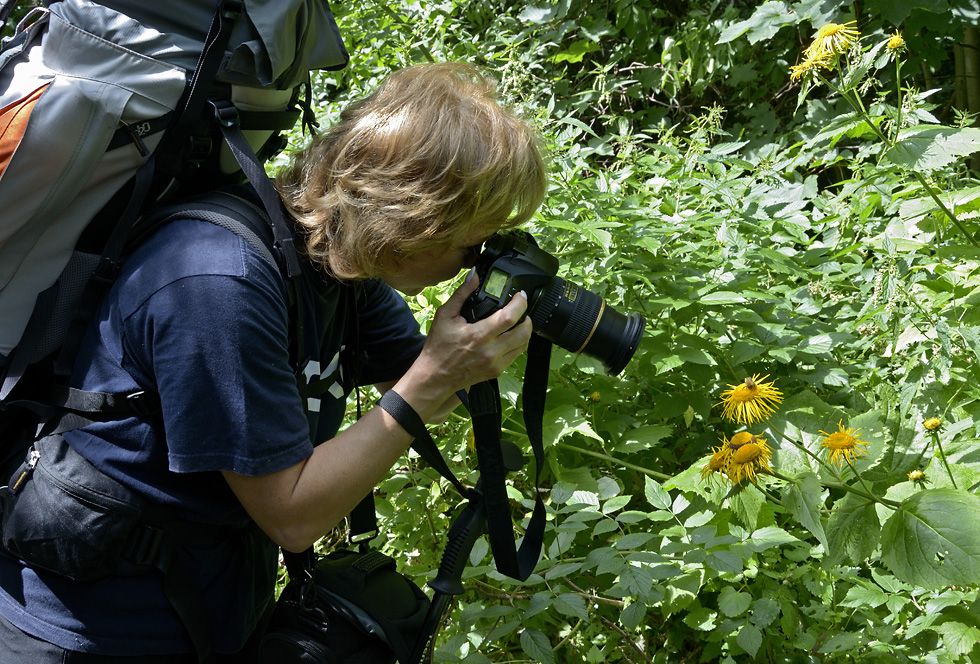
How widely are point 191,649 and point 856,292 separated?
196cm

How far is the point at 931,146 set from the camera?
1599 millimetres

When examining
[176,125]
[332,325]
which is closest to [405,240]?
[332,325]

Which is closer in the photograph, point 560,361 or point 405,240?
point 405,240

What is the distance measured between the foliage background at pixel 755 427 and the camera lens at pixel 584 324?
0.31 metres

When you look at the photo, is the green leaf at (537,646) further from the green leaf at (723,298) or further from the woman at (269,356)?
the green leaf at (723,298)

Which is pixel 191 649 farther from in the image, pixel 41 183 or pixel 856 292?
pixel 856 292

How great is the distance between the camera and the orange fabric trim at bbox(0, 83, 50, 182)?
38.3 inches

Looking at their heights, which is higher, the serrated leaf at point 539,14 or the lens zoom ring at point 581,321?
the lens zoom ring at point 581,321

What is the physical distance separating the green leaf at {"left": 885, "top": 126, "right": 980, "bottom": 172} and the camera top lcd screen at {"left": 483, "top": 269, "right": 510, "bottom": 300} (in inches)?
35.6

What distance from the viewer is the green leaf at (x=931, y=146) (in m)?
1.57

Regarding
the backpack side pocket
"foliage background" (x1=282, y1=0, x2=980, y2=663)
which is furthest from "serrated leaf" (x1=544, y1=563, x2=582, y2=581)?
the backpack side pocket

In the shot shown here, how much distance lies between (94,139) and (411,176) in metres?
0.41

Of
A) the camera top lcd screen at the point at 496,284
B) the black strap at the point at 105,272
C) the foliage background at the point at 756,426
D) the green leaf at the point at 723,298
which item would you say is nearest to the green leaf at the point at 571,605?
the foliage background at the point at 756,426

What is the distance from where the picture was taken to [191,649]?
3.74 feet
